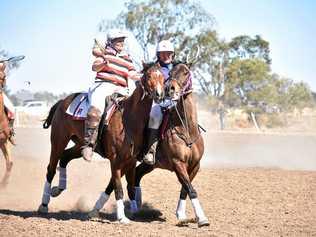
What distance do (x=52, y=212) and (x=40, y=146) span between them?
622 inches

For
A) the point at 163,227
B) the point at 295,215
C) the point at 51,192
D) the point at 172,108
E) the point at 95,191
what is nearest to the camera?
the point at 163,227

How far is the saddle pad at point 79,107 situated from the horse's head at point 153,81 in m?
1.51

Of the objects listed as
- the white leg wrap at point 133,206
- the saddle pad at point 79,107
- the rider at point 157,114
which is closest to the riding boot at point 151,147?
the rider at point 157,114

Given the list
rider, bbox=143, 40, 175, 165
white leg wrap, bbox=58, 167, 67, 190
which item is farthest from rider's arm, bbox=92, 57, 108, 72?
white leg wrap, bbox=58, 167, 67, 190

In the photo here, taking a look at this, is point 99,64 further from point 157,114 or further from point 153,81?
point 153,81

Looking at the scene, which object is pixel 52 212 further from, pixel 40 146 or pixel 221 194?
pixel 40 146

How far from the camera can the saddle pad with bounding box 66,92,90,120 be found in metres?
10.4

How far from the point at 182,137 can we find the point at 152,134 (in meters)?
0.54

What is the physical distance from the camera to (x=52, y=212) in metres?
11.4

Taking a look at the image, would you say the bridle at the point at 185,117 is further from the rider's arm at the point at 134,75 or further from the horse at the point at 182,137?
the rider's arm at the point at 134,75

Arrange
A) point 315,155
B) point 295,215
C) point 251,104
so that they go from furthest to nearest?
point 251,104
point 315,155
point 295,215

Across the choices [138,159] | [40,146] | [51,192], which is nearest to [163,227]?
[138,159]

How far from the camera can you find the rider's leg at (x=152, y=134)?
32.5 ft

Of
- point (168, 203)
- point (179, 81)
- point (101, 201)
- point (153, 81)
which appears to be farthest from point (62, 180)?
point (153, 81)
